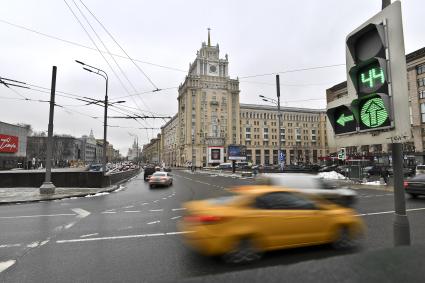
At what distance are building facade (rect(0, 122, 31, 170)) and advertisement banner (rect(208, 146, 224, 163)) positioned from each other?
64.5 metres

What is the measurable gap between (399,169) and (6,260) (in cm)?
733

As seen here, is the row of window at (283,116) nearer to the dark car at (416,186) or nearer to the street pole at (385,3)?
the dark car at (416,186)

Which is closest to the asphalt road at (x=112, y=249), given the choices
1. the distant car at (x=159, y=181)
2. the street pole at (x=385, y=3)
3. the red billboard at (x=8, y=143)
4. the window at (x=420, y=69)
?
the street pole at (x=385, y=3)

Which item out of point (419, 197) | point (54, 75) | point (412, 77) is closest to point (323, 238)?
point (419, 197)

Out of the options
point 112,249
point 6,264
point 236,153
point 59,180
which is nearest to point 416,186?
point 112,249

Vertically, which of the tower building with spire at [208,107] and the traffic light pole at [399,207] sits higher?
the tower building with spire at [208,107]

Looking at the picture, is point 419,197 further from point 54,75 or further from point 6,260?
point 54,75

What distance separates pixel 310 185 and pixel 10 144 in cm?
4839

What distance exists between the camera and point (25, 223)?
371 inches

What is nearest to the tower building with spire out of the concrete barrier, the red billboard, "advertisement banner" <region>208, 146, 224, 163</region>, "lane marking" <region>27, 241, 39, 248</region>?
"advertisement banner" <region>208, 146, 224, 163</region>

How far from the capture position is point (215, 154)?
351ft

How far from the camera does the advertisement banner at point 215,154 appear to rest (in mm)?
106000

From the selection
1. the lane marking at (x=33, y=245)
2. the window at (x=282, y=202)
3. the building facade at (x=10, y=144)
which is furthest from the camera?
the building facade at (x=10, y=144)

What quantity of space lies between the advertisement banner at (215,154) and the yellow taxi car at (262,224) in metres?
99.5
